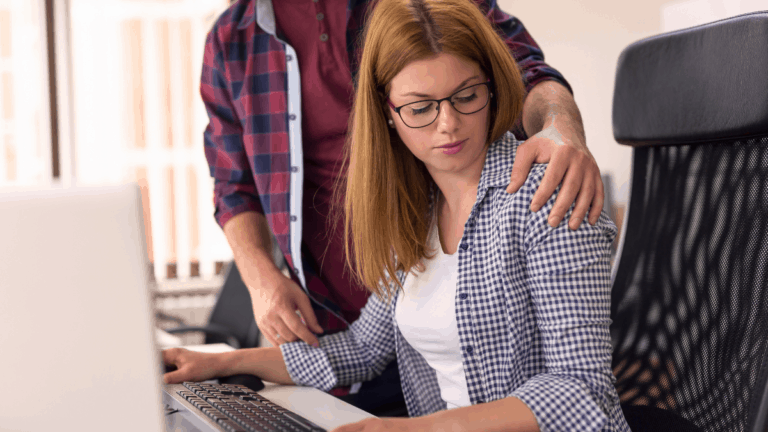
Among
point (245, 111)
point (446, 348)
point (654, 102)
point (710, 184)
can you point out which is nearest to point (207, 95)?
point (245, 111)

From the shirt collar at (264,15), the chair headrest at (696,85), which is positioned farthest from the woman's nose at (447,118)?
the shirt collar at (264,15)

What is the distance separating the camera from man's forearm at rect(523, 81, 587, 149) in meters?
1.06

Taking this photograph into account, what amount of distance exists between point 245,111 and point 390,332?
24.0 inches

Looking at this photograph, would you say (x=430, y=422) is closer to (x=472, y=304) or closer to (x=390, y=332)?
(x=472, y=304)

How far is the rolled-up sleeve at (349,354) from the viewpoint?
117 centimetres

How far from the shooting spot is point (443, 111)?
0.99 metres

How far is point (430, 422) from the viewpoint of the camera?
0.75 metres

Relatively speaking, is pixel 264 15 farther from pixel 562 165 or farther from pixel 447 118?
pixel 562 165

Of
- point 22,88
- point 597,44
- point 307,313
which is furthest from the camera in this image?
point 22,88

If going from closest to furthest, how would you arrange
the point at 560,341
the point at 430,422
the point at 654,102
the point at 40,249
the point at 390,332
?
the point at 40,249 → the point at 430,422 → the point at 560,341 → the point at 654,102 → the point at 390,332

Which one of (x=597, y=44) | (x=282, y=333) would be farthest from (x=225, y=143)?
(x=597, y=44)

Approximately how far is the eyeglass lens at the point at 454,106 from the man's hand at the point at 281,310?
47 cm

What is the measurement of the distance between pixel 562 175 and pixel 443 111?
204mm

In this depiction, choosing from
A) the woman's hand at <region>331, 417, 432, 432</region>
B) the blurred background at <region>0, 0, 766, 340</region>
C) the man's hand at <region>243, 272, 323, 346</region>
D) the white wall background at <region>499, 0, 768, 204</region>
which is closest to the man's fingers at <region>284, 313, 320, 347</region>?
the man's hand at <region>243, 272, 323, 346</region>
